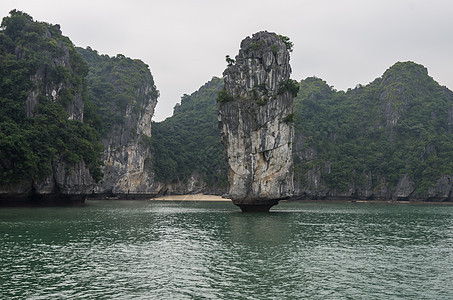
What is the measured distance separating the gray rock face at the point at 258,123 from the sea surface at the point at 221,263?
1598 cm

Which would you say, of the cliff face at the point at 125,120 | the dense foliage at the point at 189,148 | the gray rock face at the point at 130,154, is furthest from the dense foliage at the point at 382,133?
the cliff face at the point at 125,120

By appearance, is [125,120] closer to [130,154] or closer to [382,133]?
[130,154]

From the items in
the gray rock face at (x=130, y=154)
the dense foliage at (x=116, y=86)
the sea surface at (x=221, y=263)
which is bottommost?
the sea surface at (x=221, y=263)

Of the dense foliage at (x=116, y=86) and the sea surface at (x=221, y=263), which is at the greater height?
the dense foliage at (x=116, y=86)

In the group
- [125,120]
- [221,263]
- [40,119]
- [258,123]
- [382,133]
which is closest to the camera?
[221,263]

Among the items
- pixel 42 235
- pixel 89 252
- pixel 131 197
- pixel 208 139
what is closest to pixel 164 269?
pixel 89 252

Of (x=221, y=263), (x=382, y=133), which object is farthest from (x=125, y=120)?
(x=221, y=263)

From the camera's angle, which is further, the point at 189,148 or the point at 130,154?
the point at 189,148

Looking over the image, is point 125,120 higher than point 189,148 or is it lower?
higher

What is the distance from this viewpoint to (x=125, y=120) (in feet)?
286

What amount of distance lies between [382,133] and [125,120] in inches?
2743

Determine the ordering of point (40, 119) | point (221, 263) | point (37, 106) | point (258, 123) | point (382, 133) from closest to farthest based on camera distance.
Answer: point (221, 263)
point (258, 123)
point (40, 119)
point (37, 106)
point (382, 133)

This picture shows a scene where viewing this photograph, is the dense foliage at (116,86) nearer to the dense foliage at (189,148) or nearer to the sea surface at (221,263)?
the dense foliage at (189,148)

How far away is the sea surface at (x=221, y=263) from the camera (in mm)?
13836
